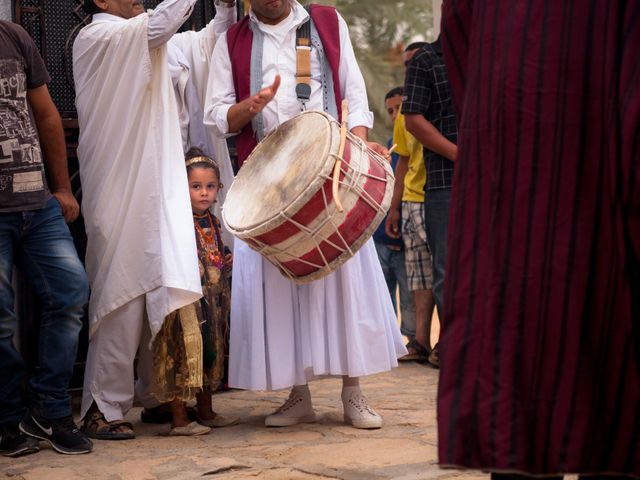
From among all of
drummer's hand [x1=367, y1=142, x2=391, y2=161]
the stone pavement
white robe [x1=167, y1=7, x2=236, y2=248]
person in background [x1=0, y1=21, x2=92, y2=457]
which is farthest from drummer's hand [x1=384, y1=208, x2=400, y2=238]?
person in background [x1=0, y1=21, x2=92, y2=457]

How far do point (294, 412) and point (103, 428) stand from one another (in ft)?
2.93

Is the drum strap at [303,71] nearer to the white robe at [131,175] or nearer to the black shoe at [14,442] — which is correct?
the white robe at [131,175]

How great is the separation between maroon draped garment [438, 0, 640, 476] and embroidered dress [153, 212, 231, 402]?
113 inches

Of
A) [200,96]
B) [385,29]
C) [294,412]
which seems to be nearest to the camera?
Result: [294,412]

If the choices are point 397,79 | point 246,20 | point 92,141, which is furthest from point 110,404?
point 397,79

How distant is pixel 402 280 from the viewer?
316 inches

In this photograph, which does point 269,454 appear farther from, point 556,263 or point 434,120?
point 556,263

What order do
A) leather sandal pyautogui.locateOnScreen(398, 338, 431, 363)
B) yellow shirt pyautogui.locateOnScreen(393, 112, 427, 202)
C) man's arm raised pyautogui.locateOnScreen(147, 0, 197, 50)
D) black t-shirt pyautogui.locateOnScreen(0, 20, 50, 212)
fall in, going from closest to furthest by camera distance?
1. black t-shirt pyautogui.locateOnScreen(0, 20, 50, 212)
2. man's arm raised pyautogui.locateOnScreen(147, 0, 197, 50)
3. yellow shirt pyautogui.locateOnScreen(393, 112, 427, 202)
4. leather sandal pyautogui.locateOnScreen(398, 338, 431, 363)

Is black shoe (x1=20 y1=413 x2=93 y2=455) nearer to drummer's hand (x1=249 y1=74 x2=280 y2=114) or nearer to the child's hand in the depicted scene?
the child's hand

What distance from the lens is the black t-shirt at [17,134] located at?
4609 millimetres

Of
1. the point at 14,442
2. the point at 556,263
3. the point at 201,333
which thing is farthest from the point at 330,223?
the point at 556,263

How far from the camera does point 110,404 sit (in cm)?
514

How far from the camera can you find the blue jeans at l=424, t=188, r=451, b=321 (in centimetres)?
617

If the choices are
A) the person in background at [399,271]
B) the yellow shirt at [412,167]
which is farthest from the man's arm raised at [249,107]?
the person in background at [399,271]
